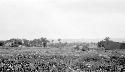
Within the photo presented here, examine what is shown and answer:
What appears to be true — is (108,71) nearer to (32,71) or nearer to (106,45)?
(32,71)

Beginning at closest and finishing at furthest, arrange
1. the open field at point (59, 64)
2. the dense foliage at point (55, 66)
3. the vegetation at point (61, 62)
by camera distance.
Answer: the dense foliage at point (55, 66) → the open field at point (59, 64) → the vegetation at point (61, 62)

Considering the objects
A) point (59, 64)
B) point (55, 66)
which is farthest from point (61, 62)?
point (55, 66)

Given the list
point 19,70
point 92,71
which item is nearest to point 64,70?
point 92,71

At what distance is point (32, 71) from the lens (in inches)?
460

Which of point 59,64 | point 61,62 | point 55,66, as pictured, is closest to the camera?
point 55,66

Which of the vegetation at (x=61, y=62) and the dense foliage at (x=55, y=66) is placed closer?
the dense foliage at (x=55, y=66)

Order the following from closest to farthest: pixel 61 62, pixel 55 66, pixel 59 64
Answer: pixel 55 66 → pixel 59 64 → pixel 61 62

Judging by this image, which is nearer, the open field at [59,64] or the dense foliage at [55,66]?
the dense foliage at [55,66]

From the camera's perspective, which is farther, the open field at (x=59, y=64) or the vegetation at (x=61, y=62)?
the vegetation at (x=61, y=62)

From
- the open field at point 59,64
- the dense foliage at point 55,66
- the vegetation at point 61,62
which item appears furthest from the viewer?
the vegetation at point 61,62

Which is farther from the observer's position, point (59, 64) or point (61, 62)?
point (61, 62)

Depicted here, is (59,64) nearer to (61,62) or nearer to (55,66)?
(61,62)

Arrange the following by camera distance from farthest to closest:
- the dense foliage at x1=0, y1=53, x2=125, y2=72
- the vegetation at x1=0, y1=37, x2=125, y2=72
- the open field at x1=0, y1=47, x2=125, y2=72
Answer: the vegetation at x1=0, y1=37, x2=125, y2=72
the open field at x1=0, y1=47, x2=125, y2=72
the dense foliage at x1=0, y1=53, x2=125, y2=72

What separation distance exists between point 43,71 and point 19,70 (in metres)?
1.45
